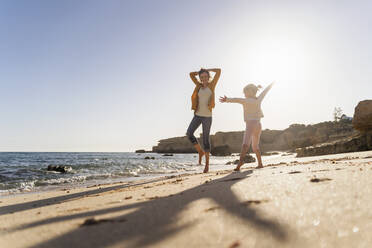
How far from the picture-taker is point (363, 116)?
36.2ft

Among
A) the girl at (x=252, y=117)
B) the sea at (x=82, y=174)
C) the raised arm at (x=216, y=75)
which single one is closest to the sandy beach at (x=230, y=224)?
the girl at (x=252, y=117)

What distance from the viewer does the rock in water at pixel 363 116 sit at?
1093cm

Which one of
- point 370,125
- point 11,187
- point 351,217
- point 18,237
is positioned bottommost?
point 11,187

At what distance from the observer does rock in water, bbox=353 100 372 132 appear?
35.9ft

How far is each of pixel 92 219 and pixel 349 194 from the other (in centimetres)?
152

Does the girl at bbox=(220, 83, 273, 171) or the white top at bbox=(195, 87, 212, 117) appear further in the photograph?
the white top at bbox=(195, 87, 212, 117)

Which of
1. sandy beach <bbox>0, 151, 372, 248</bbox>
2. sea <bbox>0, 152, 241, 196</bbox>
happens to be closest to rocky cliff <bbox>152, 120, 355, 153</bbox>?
sea <bbox>0, 152, 241, 196</bbox>

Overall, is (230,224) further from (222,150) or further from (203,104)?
(222,150)

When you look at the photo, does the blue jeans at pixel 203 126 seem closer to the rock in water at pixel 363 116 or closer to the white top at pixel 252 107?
the white top at pixel 252 107

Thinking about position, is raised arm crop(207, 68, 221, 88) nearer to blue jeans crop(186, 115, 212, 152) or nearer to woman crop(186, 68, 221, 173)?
woman crop(186, 68, 221, 173)

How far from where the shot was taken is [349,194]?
4.60 ft

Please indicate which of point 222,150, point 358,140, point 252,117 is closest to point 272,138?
point 222,150

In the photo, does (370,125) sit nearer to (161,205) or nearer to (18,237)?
(161,205)

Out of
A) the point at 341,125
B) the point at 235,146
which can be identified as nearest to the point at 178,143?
the point at 235,146
